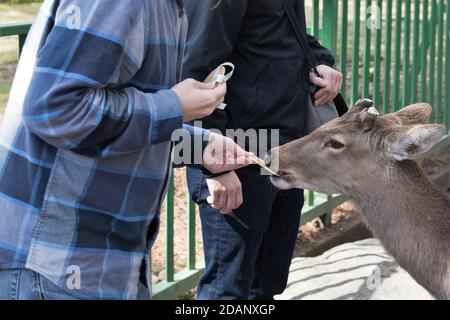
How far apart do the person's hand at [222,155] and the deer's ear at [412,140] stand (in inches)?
34.7

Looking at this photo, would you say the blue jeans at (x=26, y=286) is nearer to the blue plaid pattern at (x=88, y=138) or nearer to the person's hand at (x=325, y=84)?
the blue plaid pattern at (x=88, y=138)

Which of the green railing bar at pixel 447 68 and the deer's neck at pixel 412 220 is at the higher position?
the deer's neck at pixel 412 220

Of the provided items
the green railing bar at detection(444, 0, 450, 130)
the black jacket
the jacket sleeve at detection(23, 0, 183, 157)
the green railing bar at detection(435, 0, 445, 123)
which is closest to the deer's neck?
the black jacket

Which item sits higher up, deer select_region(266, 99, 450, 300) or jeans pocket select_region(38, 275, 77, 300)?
jeans pocket select_region(38, 275, 77, 300)

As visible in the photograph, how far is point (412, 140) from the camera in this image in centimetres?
384

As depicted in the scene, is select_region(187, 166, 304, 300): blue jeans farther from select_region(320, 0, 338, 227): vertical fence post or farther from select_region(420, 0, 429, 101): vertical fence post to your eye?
select_region(420, 0, 429, 101): vertical fence post

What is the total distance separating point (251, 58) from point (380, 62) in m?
4.00

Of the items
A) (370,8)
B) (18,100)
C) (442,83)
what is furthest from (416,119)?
(442,83)

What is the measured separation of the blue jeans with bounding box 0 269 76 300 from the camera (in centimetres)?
253

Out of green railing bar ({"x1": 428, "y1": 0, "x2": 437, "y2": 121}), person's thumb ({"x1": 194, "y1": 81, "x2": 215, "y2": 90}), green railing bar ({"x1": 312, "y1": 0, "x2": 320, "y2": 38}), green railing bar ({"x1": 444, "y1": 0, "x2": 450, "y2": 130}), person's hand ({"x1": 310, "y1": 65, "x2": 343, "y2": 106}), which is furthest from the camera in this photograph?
green railing bar ({"x1": 444, "y1": 0, "x2": 450, "y2": 130})

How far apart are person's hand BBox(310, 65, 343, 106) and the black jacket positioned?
11 centimetres

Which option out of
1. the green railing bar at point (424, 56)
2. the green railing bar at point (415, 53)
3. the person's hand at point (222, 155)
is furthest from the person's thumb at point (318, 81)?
the green railing bar at point (424, 56)

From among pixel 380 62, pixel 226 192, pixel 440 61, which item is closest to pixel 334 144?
pixel 226 192

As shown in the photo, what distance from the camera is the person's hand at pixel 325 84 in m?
4.15
